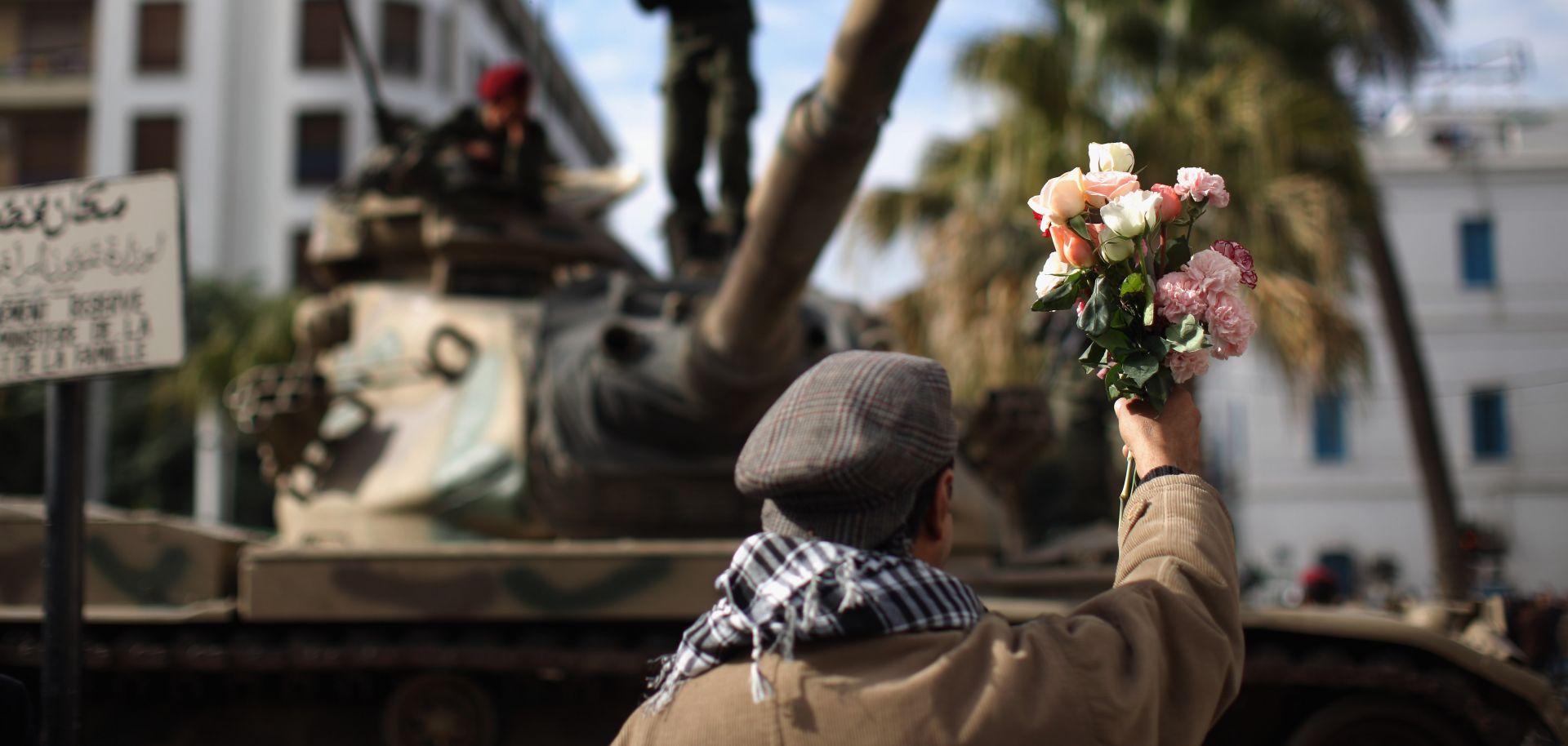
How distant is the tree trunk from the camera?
41.1ft

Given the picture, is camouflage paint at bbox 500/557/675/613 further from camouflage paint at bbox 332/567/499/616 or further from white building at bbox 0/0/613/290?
white building at bbox 0/0/613/290

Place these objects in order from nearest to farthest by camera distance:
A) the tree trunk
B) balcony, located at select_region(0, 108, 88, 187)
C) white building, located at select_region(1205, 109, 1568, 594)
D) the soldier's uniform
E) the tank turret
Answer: the tank turret < the soldier's uniform < the tree trunk < white building, located at select_region(1205, 109, 1568, 594) < balcony, located at select_region(0, 108, 88, 187)

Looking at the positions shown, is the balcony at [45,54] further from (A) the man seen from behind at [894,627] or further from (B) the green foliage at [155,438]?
(A) the man seen from behind at [894,627]

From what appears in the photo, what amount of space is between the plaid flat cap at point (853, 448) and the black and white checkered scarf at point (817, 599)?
4 centimetres

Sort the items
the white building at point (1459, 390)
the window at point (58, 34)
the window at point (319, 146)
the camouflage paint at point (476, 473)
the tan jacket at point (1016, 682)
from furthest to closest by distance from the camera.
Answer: the window at point (319, 146)
the window at point (58, 34)
the white building at point (1459, 390)
the camouflage paint at point (476, 473)
the tan jacket at point (1016, 682)

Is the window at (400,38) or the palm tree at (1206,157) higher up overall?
the window at (400,38)

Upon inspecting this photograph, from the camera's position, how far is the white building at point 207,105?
29.0 metres

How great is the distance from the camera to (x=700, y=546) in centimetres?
523

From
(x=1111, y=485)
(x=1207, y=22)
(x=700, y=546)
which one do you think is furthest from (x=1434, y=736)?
(x=1207, y=22)

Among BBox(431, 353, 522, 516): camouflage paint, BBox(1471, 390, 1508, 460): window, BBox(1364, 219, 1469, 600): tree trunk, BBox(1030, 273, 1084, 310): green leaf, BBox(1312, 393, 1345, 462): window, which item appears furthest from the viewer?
BBox(1312, 393, 1345, 462): window

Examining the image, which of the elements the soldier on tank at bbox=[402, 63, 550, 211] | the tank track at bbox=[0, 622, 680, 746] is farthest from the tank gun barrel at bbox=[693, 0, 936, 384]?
the soldier on tank at bbox=[402, 63, 550, 211]

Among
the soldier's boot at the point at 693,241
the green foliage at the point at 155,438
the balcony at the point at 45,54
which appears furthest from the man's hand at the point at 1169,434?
the balcony at the point at 45,54

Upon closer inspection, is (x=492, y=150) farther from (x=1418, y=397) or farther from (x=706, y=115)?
(x=1418, y=397)

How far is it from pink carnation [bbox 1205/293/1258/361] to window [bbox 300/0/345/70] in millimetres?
29714
